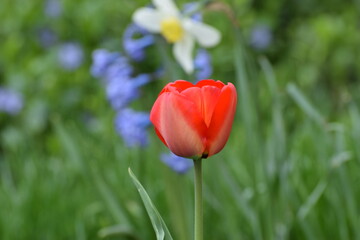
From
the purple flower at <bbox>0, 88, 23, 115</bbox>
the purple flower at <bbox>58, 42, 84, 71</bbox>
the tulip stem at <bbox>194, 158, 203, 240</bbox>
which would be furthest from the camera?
the purple flower at <bbox>58, 42, 84, 71</bbox>

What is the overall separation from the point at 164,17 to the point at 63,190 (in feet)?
2.81

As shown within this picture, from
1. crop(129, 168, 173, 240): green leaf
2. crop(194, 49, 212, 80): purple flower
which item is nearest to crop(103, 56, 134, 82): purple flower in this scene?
crop(194, 49, 212, 80): purple flower

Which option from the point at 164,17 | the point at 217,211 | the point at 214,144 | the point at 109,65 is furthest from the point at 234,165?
the point at 214,144

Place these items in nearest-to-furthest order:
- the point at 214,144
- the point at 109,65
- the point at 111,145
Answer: the point at 214,144 < the point at 109,65 < the point at 111,145

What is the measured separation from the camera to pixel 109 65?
1.73 meters

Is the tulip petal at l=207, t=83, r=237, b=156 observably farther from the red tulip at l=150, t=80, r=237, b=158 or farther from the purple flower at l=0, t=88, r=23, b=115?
the purple flower at l=0, t=88, r=23, b=115

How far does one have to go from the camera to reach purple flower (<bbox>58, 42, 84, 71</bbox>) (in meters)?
3.58

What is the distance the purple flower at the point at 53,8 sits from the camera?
12.9 feet

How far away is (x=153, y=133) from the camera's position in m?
1.62

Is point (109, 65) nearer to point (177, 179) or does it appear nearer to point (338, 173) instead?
point (177, 179)

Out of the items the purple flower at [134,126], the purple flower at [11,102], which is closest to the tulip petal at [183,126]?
the purple flower at [134,126]

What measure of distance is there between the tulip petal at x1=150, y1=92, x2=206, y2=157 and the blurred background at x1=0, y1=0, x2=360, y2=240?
0.58 m

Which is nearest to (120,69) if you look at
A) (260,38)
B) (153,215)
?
(153,215)

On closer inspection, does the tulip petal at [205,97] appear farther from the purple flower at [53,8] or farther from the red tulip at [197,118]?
the purple flower at [53,8]
